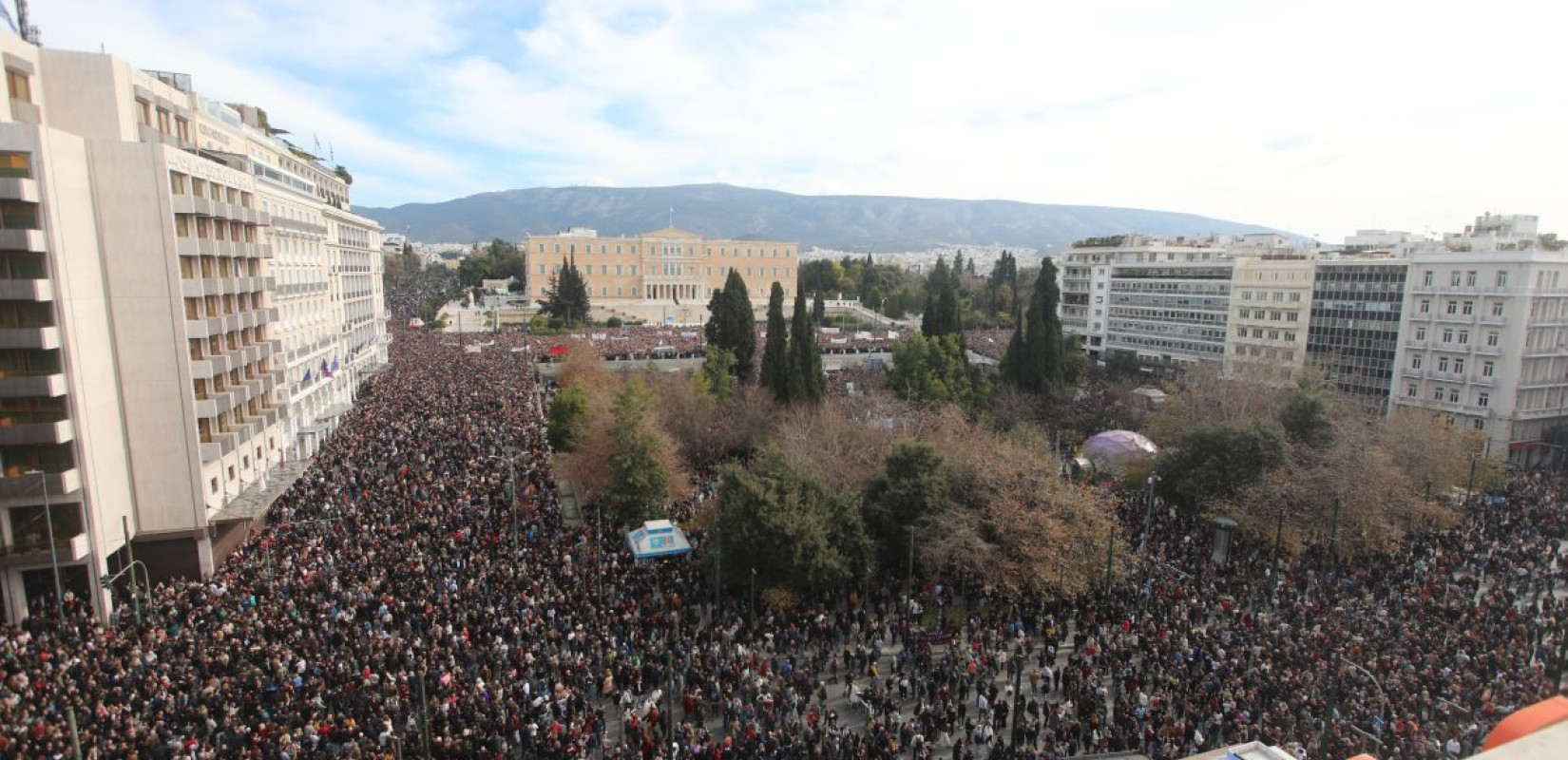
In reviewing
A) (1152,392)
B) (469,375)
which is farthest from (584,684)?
(1152,392)

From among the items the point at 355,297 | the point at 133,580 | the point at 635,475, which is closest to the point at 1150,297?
the point at 635,475

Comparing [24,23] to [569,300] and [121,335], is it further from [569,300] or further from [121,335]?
[569,300]

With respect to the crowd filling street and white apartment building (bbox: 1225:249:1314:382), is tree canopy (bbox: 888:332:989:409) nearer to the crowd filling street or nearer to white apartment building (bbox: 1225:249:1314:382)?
white apartment building (bbox: 1225:249:1314:382)

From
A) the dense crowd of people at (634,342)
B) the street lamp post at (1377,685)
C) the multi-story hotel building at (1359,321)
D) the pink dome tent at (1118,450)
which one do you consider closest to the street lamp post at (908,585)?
the street lamp post at (1377,685)

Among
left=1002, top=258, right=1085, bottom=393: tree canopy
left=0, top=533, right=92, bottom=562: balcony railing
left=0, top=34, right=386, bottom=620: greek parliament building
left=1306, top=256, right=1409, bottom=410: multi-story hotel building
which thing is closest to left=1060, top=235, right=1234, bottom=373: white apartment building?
left=1306, top=256, right=1409, bottom=410: multi-story hotel building

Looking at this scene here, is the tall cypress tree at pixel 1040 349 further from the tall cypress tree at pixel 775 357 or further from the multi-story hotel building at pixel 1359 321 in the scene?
the multi-story hotel building at pixel 1359 321

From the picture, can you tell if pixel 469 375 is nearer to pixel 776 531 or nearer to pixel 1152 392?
pixel 776 531
